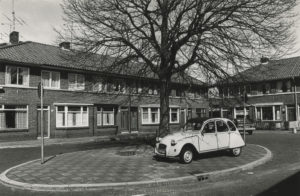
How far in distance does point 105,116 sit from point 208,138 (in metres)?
18.3

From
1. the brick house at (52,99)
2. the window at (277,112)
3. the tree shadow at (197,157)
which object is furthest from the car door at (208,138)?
the window at (277,112)

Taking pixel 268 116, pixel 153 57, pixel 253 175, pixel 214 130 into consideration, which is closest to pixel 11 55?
pixel 153 57

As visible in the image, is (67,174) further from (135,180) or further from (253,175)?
(253,175)

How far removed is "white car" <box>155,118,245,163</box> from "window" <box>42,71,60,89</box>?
15.2 m

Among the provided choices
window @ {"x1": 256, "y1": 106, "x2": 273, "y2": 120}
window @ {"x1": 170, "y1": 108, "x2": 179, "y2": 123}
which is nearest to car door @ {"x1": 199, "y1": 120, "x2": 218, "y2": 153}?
window @ {"x1": 170, "y1": 108, "x2": 179, "y2": 123}

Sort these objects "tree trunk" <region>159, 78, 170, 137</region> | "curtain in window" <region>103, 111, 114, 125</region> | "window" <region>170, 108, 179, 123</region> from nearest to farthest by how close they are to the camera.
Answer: "tree trunk" <region>159, 78, 170, 137</region>
"curtain in window" <region>103, 111, 114, 125</region>
"window" <region>170, 108, 179, 123</region>

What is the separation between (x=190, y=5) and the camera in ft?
38.0

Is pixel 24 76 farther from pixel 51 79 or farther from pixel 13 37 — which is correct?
pixel 13 37

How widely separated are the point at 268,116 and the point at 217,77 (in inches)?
1072

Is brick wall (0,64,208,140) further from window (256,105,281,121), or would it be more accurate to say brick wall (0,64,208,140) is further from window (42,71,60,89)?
window (256,105,281,121)

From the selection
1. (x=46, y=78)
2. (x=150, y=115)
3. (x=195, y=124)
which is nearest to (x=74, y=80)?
(x=46, y=78)

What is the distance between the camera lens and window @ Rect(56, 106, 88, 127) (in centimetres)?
2473

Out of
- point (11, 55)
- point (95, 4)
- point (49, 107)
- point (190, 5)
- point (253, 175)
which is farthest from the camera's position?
point (49, 107)

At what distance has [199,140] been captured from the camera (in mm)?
11289
